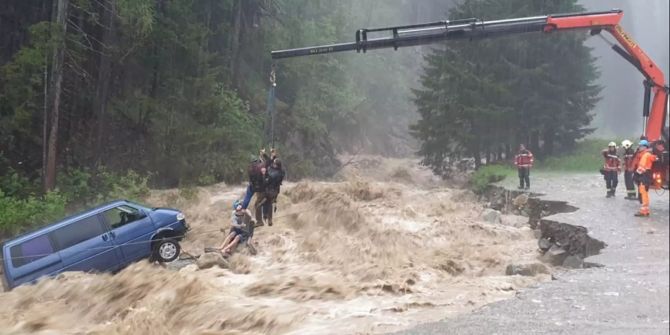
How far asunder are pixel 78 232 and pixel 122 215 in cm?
80

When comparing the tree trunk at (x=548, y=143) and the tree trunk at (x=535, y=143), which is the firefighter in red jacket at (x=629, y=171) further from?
the tree trunk at (x=535, y=143)

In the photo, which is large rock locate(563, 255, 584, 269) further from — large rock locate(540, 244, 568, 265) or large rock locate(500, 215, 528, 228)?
large rock locate(500, 215, 528, 228)

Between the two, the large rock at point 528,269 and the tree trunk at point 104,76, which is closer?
the large rock at point 528,269

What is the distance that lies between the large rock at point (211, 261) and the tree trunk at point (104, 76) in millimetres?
3141

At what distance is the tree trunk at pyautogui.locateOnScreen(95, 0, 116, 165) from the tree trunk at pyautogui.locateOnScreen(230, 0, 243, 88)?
11.2 feet

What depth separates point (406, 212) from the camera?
1698 centimetres

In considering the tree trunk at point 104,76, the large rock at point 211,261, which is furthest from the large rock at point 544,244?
the tree trunk at point 104,76

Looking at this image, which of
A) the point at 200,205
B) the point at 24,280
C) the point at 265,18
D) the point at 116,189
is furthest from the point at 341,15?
the point at 24,280

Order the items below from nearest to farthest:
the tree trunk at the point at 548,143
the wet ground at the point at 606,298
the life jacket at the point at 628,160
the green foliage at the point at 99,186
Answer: the wet ground at the point at 606,298 → the life jacket at the point at 628,160 → the green foliage at the point at 99,186 → the tree trunk at the point at 548,143

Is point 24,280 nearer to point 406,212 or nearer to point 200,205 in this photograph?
point 200,205

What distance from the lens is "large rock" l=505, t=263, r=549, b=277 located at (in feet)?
29.2

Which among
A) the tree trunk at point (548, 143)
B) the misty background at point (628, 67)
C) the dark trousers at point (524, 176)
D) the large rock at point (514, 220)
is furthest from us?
the dark trousers at point (524, 176)

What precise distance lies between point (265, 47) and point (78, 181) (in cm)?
782

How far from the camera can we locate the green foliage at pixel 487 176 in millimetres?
19609
